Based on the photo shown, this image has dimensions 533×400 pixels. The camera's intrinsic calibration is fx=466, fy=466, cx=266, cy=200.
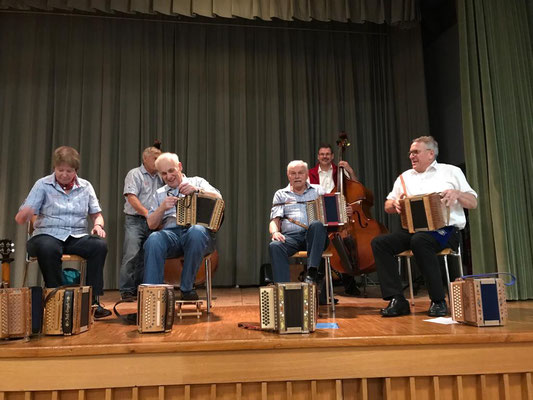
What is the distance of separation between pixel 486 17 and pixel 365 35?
Result: 1977 millimetres

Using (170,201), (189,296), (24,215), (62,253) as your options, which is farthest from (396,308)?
(24,215)

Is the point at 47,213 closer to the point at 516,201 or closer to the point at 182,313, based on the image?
the point at 182,313

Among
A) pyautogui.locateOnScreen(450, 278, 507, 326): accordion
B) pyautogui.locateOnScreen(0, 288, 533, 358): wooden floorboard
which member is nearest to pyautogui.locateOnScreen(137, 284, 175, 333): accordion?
pyautogui.locateOnScreen(0, 288, 533, 358): wooden floorboard

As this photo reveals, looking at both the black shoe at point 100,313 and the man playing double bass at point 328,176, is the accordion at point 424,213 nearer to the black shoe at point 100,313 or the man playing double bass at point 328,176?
the man playing double bass at point 328,176

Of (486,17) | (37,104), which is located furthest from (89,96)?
(486,17)

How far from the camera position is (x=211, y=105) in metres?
5.57

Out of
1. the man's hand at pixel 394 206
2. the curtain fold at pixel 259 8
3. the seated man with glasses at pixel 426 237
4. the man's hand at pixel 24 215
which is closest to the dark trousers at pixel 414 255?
the seated man with glasses at pixel 426 237

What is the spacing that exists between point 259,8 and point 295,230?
2.61 metres

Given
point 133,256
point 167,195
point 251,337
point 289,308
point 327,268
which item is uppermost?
point 167,195

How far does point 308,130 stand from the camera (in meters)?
5.70

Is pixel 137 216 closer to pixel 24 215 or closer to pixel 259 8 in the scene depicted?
pixel 24 215

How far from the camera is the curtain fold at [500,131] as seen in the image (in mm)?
3891

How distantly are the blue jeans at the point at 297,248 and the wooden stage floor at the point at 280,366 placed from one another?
93cm

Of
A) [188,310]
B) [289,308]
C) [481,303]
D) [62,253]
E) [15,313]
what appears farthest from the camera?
[188,310]
